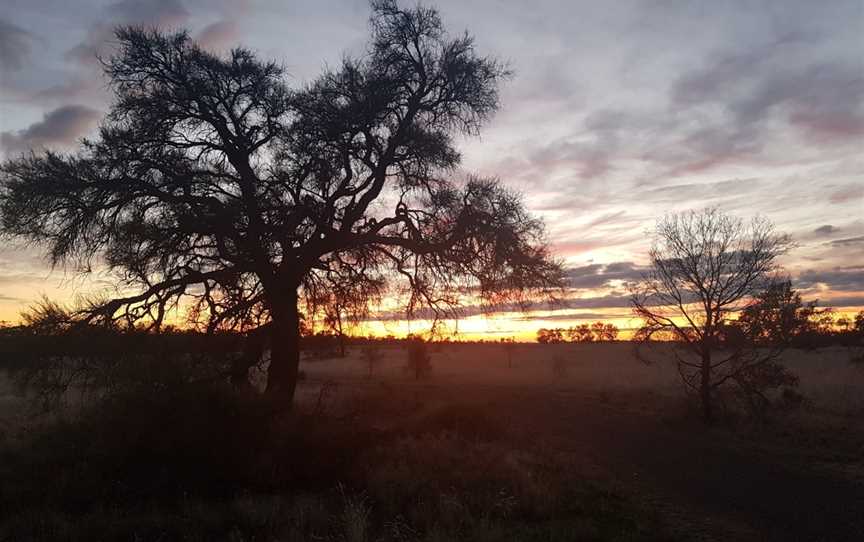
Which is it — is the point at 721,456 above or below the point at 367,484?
below

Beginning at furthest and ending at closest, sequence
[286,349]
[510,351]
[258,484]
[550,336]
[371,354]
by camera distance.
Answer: [550,336]
[510,351]
[371,354]
[286,349]
[258,484]

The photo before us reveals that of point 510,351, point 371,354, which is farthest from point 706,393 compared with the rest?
point 510,351

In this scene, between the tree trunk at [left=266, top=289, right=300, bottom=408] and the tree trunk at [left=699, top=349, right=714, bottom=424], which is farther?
the tree trunk at [left=699, top=349, right=714, bottom=424]

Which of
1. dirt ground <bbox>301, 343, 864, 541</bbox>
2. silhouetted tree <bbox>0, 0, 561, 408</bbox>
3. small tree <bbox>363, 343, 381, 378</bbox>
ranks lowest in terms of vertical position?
dirt ground <bbox>301, 343, 864, 541</bbox>

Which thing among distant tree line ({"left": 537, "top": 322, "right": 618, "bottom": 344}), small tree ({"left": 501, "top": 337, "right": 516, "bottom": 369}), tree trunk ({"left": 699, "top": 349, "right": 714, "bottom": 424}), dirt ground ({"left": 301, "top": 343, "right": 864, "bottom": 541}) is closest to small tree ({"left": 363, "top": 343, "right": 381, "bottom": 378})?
small tree ({"left": 501, "top": 337, "right": 516, "bottom": 369})

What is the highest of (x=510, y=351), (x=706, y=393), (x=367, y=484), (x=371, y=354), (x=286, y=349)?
(x=286, y=349)

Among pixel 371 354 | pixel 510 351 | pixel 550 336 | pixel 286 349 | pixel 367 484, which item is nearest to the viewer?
pixel 367 484

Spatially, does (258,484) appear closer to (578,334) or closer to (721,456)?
(721,456)

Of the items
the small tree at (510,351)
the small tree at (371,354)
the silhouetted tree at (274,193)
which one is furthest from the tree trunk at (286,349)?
the small tree at (510,351)

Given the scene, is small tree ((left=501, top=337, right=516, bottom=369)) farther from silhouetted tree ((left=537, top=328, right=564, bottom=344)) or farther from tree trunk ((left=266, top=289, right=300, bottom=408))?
tree trunk ((left=266, top=289, right=300, bottom=408))

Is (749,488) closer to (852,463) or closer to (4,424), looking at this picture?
(852,463)

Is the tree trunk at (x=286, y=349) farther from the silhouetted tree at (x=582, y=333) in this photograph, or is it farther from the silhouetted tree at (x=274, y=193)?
the silhouetted tree at (x=582, y=333)

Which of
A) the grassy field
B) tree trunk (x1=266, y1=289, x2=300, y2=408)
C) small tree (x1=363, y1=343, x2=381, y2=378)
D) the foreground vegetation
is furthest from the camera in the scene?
small tree (x1=363, y1=343, x2=381, y2=378)

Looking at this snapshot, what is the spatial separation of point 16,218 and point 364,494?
9193 millimetres
